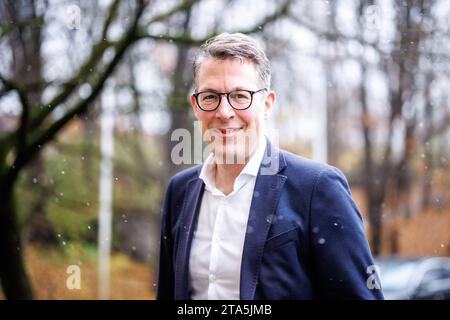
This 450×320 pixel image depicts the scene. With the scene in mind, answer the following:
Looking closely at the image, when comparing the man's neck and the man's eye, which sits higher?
the man's eye

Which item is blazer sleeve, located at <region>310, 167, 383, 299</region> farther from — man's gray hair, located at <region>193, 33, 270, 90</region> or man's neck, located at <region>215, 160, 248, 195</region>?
man's gray hair, located at <region>193, 33, 270, 90</region>

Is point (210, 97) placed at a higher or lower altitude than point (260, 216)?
higher

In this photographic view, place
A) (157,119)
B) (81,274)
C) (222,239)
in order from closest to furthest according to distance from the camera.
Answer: (222,239), (157,119), (81,274)

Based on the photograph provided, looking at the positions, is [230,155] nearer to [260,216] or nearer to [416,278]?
[260,216]

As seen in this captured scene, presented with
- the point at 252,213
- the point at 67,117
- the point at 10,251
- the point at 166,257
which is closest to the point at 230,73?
the point at 252,213

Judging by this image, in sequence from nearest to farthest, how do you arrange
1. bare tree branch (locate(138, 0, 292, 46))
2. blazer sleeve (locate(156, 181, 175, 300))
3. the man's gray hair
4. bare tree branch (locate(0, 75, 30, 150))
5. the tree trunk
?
the man's gray hair < blazer sleeve (locate(156, 181, 175, 300)) < bare tree branch (locate(0, 75, 30, 150)) < bare tree branch (locate(138, 0, 292, 46)) < the tree trunk

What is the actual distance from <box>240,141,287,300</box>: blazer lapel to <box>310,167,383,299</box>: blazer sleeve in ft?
0.43

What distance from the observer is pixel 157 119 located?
9.59 meters

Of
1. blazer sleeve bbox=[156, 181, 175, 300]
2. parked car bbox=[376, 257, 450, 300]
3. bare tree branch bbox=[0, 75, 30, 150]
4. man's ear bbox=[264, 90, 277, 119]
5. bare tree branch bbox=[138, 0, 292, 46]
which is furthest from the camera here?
parked car bbox=[376, 257, 450, 300]

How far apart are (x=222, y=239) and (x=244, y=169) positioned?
24cm

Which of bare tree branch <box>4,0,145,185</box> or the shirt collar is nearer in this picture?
the shirt collar

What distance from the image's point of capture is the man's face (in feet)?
6.47

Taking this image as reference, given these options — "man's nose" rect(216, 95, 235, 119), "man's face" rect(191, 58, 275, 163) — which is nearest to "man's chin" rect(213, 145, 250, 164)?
"man's face" rect(191, 58, 275, 163)
